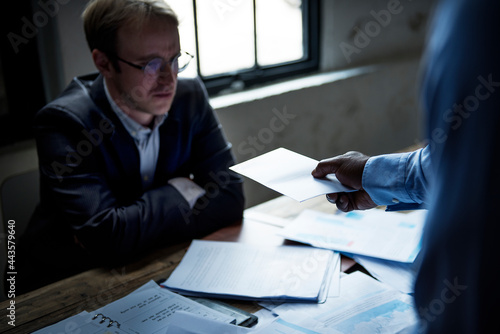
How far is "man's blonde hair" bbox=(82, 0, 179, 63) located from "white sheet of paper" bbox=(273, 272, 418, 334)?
0.89m

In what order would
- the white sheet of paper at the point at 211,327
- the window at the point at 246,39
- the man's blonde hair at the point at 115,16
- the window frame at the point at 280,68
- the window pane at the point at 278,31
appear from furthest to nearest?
the window pane at the point at 278,31, the window frame at the point at 280,68, the window at the point at 246,39, the man's blonde hair at the point at 115,16, the white sheet of paper at the point at 211,327

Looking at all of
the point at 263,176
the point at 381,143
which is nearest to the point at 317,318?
the point at 263,176

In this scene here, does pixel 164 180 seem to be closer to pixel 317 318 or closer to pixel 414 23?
pixel 317 318

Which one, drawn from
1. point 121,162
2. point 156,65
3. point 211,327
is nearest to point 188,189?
point 121,162

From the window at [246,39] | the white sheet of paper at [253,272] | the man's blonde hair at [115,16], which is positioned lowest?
the white sheet of paper at [253,272]

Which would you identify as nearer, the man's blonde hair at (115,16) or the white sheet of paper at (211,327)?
the white sheet of paper at (211,327)

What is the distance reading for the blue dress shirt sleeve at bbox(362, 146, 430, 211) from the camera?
3.51 feet

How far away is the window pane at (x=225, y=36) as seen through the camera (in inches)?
97.7

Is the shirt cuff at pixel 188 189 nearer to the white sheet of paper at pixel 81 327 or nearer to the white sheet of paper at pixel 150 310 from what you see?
the white sheet of paper at pixel 150 310

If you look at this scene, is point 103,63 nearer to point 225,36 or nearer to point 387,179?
point 387,179

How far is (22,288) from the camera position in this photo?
1.59 metres

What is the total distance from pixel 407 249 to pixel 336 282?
246 mm

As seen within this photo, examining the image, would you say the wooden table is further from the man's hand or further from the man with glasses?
the man's hand

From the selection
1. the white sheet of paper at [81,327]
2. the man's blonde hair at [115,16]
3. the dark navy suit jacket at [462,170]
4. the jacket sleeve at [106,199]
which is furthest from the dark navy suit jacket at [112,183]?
the dark navy suit jacket at [462,170]
